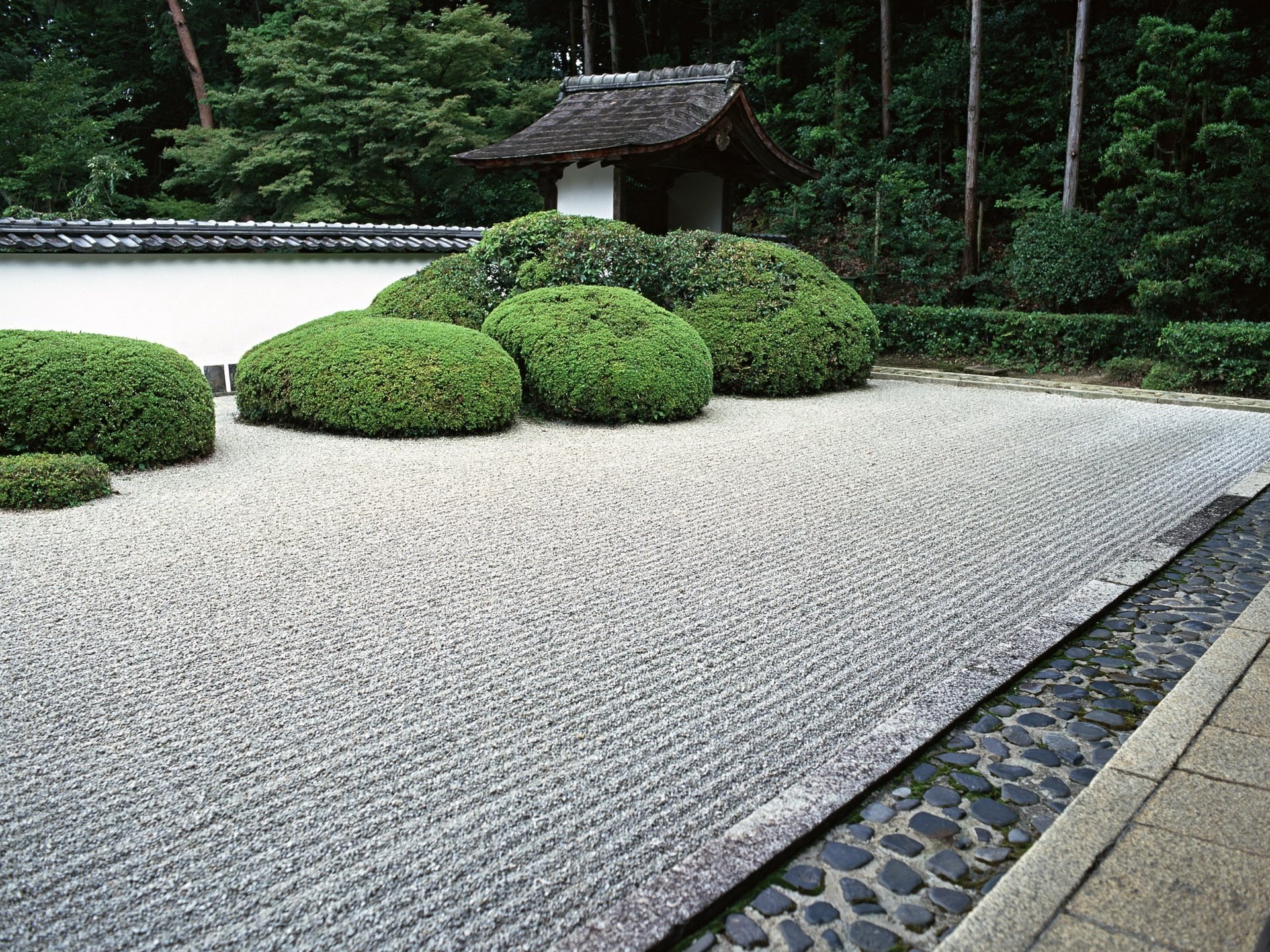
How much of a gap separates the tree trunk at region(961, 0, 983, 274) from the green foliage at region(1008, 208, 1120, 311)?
186 centimetres

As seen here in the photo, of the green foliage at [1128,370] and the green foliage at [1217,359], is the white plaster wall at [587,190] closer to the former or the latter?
the green foliage at [1128,370]

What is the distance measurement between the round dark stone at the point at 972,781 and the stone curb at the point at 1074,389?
9.08 metres

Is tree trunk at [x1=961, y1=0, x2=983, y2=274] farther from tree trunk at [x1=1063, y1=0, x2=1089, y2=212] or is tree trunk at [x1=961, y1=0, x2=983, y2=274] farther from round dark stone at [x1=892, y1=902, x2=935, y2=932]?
round dark stone at [x1=892, y1=902, x2=935, y2=932]

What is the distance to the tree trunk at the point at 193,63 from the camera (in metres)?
18.8

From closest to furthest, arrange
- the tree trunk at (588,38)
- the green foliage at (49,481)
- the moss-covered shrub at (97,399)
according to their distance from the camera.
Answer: the green foliage at (49,481) → the moss-covered shrub at (97,399) → the tree trunk at (588,38)

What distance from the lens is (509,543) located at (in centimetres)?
446

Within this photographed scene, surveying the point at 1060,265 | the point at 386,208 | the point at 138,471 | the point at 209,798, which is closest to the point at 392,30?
the point at 386,208

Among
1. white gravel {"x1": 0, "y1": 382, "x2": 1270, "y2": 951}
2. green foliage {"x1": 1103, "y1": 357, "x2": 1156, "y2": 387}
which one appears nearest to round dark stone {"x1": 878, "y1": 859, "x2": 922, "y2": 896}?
white gravel {"x1": 0, "y1": 382, "x2": 1270, "y2": 951}

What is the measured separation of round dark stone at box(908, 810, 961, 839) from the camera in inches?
87.4

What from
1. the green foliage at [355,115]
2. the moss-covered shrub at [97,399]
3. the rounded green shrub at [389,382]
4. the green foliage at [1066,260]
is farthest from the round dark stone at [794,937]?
the green foliage at [355,115]

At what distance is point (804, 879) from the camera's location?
6.73 feet

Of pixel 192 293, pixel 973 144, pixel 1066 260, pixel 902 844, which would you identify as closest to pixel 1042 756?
pixel 902 844

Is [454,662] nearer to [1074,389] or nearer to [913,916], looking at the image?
[913,916]

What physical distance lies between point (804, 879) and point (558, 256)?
8204 millimetres
